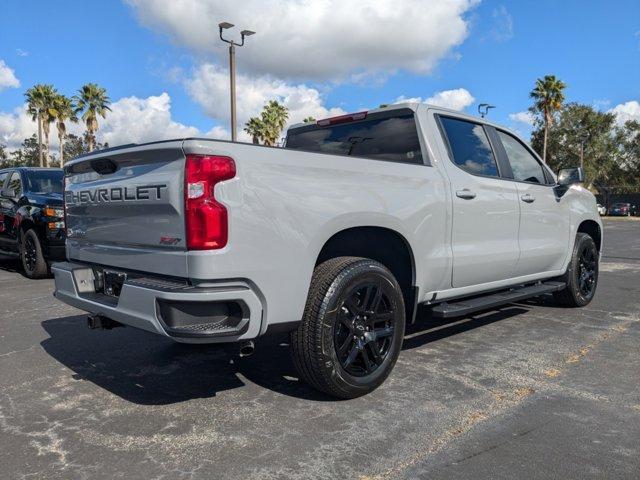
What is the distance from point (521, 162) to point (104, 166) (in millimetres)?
3708

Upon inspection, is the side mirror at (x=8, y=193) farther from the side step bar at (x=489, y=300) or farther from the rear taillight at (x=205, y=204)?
the side step bar at (x=489, y=300)

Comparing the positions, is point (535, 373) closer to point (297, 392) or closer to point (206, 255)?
point (297, 392)

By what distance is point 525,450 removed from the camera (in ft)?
8.61

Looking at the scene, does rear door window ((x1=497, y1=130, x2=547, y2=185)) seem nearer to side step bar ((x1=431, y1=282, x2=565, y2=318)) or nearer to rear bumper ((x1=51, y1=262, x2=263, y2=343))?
side step bar ((x1=431, y1=282, x2=565, y2=318))

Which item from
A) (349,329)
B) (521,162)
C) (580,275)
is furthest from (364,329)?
(580,275)

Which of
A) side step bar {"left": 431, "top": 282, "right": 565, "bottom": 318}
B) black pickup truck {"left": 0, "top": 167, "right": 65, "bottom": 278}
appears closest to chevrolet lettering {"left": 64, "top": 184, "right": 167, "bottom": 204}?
side step bar {"left": 431, "top": 282, "right": 565, "bottom": 318}

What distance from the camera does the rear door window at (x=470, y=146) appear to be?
4230 mm

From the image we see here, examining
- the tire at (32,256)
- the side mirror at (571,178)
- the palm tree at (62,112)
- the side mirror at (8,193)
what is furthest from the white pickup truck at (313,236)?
the palm tree at (62,112)

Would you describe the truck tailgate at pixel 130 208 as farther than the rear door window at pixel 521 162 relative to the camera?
No

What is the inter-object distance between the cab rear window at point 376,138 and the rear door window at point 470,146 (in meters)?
0.33

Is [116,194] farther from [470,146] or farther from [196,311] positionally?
[470,146]

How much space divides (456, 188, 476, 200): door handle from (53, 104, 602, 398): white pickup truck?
0.01 m

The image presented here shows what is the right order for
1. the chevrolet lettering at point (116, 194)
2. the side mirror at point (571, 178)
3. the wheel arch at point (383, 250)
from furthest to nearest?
the side mirror at point (571, 178), the wheel arch at point (383, 250), the chevrolet lettering at point (116, 194)

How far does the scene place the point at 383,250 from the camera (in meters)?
3.74
